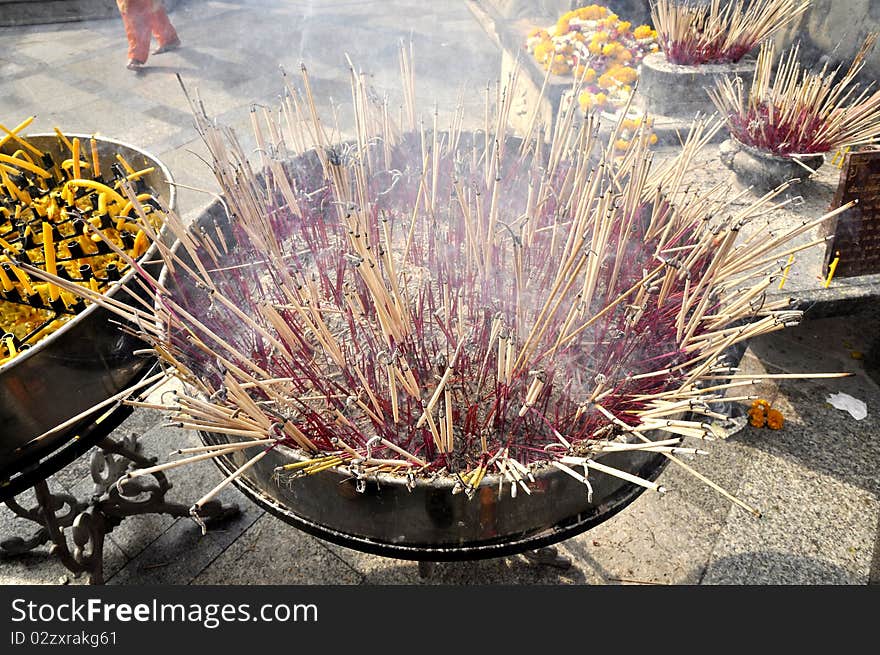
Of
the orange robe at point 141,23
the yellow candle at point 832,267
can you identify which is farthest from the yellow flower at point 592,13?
the orange robe at point 141,23

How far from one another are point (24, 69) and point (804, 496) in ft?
34.3

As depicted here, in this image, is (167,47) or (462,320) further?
(167,47)

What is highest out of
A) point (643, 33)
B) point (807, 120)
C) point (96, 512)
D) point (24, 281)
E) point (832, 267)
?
point (24, 281)

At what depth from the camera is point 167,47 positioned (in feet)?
28.3

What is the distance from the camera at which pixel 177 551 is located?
272 cm

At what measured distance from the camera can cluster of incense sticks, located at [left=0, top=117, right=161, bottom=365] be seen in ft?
6.25

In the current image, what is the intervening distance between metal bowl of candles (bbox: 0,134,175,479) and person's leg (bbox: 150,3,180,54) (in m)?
7.60

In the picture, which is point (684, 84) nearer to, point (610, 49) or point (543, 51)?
point (610, 49)

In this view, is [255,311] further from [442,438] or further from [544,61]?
[544,61]

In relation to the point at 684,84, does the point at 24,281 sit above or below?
above

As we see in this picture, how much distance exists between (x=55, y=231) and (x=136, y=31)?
7.47 meters

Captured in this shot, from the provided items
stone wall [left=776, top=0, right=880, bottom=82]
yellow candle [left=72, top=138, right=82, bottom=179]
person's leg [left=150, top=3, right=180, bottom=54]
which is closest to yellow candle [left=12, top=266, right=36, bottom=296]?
yellow candle [left=72, top=138, right=82, bottom=179]

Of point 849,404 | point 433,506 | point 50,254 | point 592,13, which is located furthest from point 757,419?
point 592,13

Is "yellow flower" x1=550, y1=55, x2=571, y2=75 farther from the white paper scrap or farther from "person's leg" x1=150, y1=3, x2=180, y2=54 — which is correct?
"person's leg" x1=150, y1=3, x2=180, y2=54
